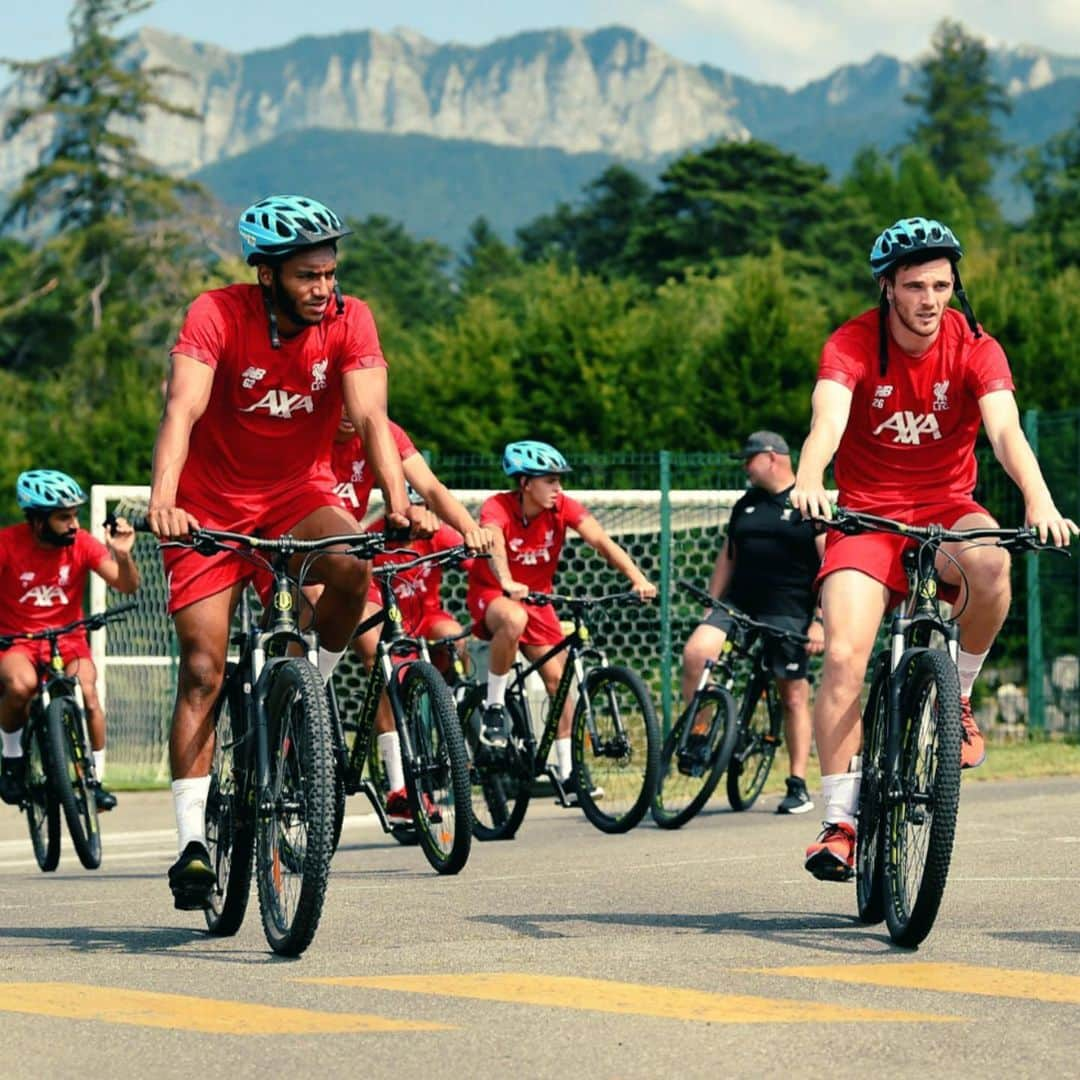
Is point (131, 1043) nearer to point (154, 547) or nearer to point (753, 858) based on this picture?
point (753, 858)

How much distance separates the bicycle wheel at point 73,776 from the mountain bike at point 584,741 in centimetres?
187

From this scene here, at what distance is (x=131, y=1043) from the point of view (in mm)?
5520

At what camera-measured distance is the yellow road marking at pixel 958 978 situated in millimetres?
5953

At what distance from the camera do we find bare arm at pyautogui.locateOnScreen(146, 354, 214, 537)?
703cm

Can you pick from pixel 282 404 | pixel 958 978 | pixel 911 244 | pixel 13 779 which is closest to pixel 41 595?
pixel 13 779

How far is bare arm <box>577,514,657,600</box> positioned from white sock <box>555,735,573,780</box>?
2.78 ft

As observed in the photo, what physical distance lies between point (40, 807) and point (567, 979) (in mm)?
6309

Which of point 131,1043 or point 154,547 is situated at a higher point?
point 154,547

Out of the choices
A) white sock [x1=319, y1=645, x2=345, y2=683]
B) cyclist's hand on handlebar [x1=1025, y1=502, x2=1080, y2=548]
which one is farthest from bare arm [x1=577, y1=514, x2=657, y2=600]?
cyclist's hand on handlebar [x1=1025, y1=502, x2=1080, y2=548]

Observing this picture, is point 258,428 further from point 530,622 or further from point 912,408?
point 530,622

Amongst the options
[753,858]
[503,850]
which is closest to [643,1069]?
[753,858]

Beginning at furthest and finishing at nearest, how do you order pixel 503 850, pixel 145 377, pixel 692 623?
pixel 145 377 → pixel 692 623 → pixel 503 850

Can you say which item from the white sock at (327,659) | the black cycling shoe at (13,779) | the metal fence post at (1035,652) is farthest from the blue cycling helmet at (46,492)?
the metal fence post at (1035,652)

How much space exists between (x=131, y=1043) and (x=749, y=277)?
2611 centimetres
